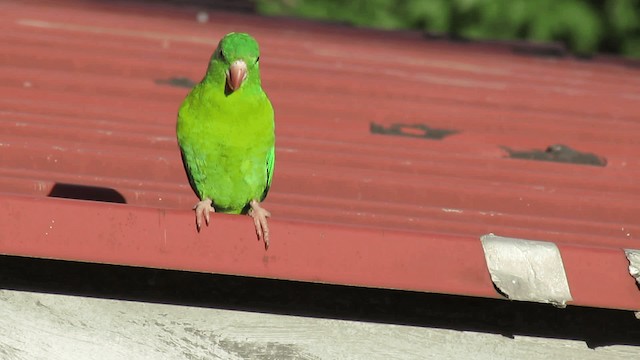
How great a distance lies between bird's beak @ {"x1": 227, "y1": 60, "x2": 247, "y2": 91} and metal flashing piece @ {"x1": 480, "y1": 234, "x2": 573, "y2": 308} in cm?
105

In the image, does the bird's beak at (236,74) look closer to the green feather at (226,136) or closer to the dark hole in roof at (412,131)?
the green feather at (226,136)

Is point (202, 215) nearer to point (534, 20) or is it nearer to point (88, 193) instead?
point (88, 193)

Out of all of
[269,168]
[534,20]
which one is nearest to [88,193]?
[269,168]

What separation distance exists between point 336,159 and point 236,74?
500 mm

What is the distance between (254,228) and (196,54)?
7.89 feet

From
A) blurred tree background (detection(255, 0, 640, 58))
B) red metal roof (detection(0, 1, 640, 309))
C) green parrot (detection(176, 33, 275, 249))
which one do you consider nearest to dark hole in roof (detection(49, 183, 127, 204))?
red metal roof (detection(0, 1, 640, 309))

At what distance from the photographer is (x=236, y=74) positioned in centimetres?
332

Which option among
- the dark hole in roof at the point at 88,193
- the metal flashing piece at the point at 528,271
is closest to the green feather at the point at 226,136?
the dark hole in roof at the point at 88,193

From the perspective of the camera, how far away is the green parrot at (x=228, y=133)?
328cm

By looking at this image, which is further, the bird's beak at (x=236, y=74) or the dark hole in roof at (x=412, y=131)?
the dark hole in roof at (x=412, y=131)

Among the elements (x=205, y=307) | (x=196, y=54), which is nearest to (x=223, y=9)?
(x=196, y=54)

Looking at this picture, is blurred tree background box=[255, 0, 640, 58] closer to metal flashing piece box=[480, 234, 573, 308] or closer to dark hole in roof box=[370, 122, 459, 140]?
dark hole in roof box=[370, 122, 459, 140]

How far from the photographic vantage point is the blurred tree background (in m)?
8.91

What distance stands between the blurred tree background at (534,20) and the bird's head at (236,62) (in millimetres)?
5454
